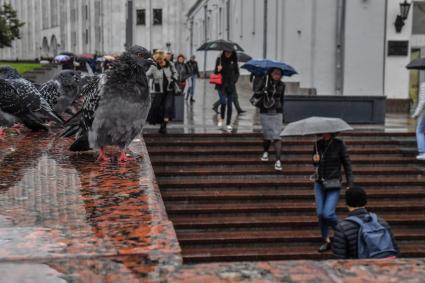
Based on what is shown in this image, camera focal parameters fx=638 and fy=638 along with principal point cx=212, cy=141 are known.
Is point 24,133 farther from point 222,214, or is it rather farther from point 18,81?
point 222,214

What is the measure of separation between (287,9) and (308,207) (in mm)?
16251

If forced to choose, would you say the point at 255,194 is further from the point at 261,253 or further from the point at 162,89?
the point at 162,89

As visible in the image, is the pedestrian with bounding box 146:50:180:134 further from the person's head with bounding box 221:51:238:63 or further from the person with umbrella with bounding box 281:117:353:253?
the person with umbrella with bounding box 281:117:353:253

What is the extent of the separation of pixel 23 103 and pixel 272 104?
401 centimetres

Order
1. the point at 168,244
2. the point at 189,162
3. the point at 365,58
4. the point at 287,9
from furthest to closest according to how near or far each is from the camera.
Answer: the point at 287,9 → the point at 365,58 → the point at 189,162 → the point at 168,244

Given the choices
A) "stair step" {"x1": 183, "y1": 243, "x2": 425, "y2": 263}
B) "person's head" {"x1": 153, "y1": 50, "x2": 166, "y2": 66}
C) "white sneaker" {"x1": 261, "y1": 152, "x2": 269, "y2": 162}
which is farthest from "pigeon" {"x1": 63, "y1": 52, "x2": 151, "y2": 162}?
"person's head" {"x1": 153, "y1": 50, "x2": 166, "y2": 66}

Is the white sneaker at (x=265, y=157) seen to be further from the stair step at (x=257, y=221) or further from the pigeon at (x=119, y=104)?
the pigeon at (x=119, y=104)

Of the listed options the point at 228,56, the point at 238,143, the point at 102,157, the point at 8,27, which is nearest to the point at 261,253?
the point at 102,157

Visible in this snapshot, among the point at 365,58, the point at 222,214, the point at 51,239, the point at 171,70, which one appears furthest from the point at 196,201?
the point at 365,58

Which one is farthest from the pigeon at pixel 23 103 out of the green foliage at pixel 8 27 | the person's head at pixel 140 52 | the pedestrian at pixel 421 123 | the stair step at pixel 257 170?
the green foliage at pixel 8 27

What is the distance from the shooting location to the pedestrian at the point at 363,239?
17.5ft

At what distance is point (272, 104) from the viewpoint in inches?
421

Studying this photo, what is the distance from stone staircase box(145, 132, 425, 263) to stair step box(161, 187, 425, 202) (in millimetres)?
15

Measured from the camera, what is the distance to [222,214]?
31.0 ft
